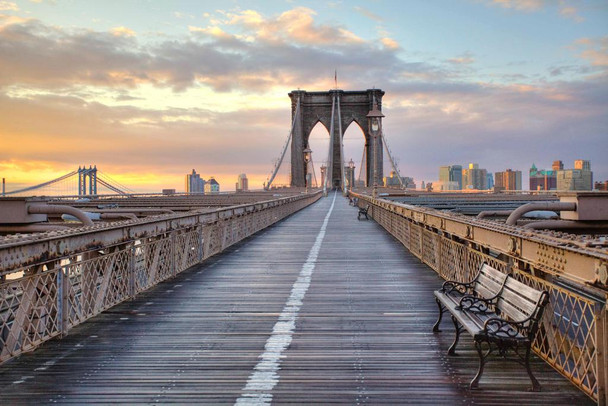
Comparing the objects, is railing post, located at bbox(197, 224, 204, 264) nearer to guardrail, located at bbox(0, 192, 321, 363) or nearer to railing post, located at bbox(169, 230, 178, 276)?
guardrail, located at bbox(0, 192, 321, 363)

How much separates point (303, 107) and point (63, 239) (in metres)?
119

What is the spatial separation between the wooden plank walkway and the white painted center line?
2 centimetres

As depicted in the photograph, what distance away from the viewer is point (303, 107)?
123 meters

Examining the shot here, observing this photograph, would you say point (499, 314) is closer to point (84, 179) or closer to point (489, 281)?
point (489, 281)

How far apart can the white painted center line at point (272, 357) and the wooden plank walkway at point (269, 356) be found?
15mm

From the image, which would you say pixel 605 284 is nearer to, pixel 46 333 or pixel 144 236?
pixel 46 333

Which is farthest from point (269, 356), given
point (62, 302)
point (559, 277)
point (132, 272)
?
point (132, 272)

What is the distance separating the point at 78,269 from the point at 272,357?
423 centimetres

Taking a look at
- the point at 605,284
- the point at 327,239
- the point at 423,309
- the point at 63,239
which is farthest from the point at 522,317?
the point at 327,239

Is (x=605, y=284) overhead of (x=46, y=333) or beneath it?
overhead

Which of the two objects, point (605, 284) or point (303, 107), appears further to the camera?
point (303, 107)

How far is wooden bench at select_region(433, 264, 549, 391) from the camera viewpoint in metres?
4.49

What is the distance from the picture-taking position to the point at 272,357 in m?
5.30

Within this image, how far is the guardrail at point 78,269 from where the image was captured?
17.5 ft
